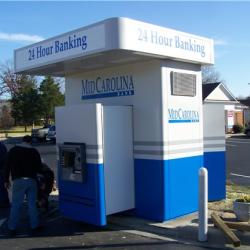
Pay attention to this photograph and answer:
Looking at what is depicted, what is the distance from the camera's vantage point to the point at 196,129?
8523 millimetres

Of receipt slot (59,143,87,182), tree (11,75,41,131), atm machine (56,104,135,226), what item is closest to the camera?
atm machine (56,104,135,226)

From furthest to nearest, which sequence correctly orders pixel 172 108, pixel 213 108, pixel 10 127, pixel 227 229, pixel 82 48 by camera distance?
1. pixel 10 127
2. pixel 213 108
3. pixel 172 108
4. pixel 82 48
5. pixel 227 229

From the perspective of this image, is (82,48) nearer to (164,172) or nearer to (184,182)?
(164,172)

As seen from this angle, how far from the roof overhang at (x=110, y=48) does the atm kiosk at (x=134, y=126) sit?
2 cm

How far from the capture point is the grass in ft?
28.6

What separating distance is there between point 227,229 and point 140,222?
1.68 m

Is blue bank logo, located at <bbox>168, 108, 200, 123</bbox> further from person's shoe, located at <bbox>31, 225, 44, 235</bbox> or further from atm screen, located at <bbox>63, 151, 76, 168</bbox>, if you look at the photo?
person's shoe, located at <bbox>31, 225, 44, 235</bbox>

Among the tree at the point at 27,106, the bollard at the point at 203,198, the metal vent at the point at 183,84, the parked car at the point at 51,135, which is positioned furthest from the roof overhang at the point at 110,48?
the tree at the point at 27,106

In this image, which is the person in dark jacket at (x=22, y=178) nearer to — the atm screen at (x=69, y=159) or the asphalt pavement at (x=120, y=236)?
the asphalt pavement at (x=120, y=236)

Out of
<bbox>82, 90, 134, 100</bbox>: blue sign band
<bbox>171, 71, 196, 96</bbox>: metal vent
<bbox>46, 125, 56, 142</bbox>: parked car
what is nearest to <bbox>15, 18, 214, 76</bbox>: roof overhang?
<bbox>171, 71, 196, 96</bbox>: metal vent

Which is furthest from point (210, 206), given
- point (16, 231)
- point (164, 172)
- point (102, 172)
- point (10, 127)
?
point (10, 127)

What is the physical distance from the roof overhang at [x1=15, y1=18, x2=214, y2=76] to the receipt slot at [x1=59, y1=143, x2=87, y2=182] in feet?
4.71

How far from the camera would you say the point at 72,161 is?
25.5 ft

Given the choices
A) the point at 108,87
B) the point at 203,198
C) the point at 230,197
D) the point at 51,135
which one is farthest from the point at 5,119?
the point at 203,198
